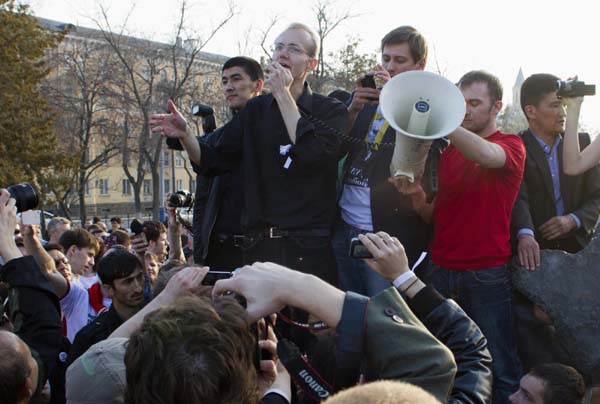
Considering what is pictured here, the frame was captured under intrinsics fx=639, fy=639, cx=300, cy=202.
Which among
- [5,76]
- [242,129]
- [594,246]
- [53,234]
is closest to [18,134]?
[5,76]

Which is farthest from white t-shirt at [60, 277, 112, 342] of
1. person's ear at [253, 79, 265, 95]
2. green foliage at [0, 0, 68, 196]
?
green foliage at [0, 0, 68, 196]

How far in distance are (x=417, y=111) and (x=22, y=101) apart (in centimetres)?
2162

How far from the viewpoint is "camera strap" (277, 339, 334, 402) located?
1.96 meters

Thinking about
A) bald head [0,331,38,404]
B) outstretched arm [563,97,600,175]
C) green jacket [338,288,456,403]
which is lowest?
bald head [0,331,38,404]

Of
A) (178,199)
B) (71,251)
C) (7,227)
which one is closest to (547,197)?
(178,199)

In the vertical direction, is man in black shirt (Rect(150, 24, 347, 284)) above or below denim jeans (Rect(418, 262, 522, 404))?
above

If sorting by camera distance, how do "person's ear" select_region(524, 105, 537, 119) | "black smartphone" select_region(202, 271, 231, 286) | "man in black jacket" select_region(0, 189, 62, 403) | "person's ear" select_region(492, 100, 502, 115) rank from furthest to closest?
"person's ear" select_region(524, 105, 537, 119), "person's ear" select_region(492, 100, 502, 115), "man in black jacket" select_region(0, 189, 62, 403), "black smartphone" select_region(202, 271, 231, 286)

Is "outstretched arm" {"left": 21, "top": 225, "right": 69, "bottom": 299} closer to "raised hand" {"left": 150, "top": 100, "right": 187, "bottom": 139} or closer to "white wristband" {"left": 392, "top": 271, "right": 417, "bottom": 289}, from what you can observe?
"raised hand" {"left": 150, "top": 100, "right": 187, "bottom": 139}

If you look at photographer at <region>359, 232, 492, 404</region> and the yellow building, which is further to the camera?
the yellow building

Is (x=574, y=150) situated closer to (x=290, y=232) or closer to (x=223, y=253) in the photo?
(x=290, y=232)

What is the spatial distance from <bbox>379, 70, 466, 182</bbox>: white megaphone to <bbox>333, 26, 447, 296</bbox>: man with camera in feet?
1.18

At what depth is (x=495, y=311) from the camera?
3.79 m

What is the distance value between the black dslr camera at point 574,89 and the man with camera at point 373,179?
0.79m

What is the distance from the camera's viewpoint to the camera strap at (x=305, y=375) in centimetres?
196
